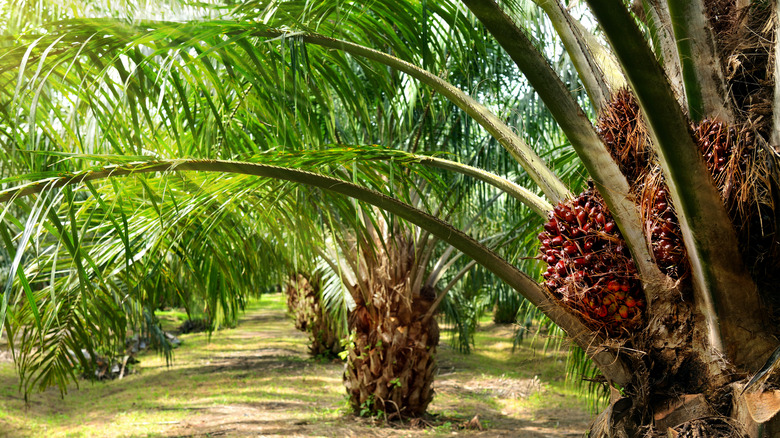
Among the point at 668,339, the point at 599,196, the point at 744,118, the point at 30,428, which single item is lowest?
the point at 30,428

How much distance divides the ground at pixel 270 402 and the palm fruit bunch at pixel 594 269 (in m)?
1.81

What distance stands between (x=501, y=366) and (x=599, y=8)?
10.1 m

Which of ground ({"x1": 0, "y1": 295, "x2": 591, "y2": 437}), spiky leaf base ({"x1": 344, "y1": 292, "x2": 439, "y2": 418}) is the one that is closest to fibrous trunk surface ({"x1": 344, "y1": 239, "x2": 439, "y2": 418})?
spiky leaf base ({"x1": 344, "y1": 292, "x2": 439, "y2": 418})

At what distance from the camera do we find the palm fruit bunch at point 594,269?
6.38 ft

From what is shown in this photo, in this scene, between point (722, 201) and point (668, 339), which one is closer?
point (722, 201)

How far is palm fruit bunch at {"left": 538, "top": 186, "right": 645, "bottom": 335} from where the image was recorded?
195cm

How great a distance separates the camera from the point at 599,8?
4.20 feet

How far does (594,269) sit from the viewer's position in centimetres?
199

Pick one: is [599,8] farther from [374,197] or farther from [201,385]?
[201,385]

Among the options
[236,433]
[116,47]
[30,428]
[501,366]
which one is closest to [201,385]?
[30,428]

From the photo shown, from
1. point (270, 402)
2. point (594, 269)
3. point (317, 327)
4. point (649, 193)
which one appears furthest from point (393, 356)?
point (317, 327)

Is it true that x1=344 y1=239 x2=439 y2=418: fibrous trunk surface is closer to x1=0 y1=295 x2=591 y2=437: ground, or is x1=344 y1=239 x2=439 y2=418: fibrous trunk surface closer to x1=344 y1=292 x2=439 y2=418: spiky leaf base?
x1=344 y1=292 x2=439 y2=418: spiky leaf base

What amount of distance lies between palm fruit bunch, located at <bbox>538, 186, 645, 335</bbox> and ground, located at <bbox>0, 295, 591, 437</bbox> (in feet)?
5.93

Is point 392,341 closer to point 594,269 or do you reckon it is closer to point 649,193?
point 594,269
